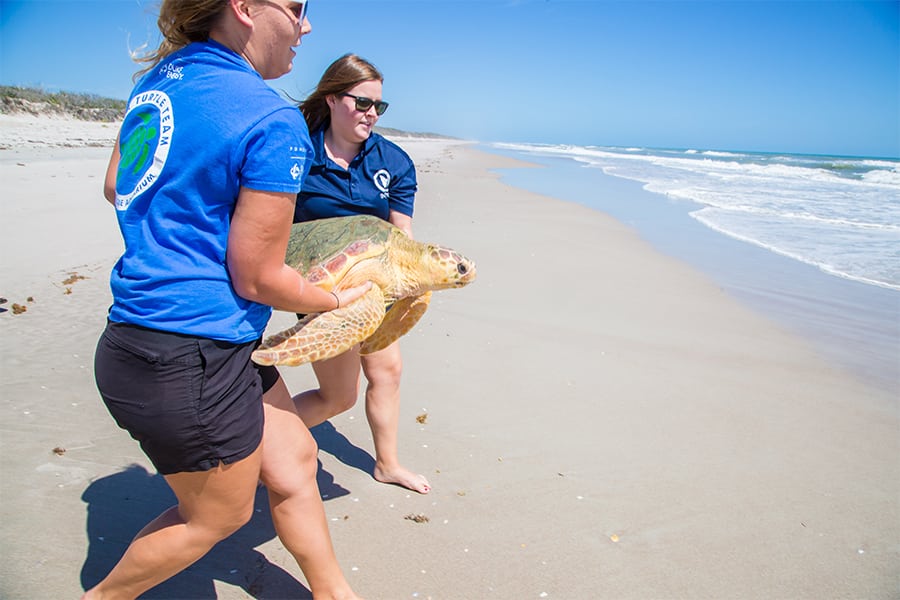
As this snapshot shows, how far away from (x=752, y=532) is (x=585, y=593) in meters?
0.90

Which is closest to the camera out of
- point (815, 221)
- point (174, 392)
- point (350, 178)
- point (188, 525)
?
point (174, 392)

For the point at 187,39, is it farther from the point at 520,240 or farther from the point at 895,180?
the point at 895,180

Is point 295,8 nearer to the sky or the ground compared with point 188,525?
nearer to the sky

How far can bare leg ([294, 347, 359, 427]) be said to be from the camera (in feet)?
7.55

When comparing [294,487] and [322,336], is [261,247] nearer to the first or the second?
[322,336]

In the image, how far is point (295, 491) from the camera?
1596mm

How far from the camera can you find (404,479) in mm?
2543

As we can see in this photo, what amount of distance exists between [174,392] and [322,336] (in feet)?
1.58

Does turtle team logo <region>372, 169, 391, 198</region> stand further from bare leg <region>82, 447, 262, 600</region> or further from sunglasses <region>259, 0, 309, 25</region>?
bare leg <region>82, 447, 262, 600</region>

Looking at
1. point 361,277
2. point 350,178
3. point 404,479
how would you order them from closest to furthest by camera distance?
point 361,277, point 350,178, point 404,479

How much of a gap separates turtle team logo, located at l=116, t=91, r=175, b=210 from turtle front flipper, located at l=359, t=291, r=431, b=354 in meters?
1.19

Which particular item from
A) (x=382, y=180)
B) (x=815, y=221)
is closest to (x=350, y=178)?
(x=382, y=180)

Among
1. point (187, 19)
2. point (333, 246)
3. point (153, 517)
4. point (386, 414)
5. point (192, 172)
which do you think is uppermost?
point (187, 19)

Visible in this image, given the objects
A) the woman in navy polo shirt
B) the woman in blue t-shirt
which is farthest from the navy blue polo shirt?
the woman in blue t-shirt
